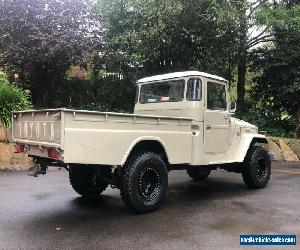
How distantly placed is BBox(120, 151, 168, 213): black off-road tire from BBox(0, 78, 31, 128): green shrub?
610cm

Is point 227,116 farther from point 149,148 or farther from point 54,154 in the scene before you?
point 54,154

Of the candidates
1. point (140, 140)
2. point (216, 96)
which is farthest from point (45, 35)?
point (140, 140)

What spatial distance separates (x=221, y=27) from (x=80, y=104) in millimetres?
6234

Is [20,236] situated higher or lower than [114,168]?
lower

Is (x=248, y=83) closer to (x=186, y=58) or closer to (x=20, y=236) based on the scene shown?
(x=186, y=58)

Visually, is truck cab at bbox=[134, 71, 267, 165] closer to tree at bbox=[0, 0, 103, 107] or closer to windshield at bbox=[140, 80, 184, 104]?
windshield at bbox=[140, 80, 184, 104]

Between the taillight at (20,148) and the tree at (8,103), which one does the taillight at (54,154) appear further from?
the tree at (8,103)

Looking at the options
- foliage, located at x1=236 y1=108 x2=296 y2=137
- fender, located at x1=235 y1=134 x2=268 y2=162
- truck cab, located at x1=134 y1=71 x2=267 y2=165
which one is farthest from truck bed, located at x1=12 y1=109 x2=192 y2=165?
foliage, located at x1=236 y1=108 x2=296 y2=137

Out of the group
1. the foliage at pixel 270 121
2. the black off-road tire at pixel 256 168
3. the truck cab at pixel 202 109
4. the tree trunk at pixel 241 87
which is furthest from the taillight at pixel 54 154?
the tree trunk at pixel 241 87

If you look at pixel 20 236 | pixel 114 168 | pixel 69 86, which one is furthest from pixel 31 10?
pixel 20 236

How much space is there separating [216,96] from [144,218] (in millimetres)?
2983

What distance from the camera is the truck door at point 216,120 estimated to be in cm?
773

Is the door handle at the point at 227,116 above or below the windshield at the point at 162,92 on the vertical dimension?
below

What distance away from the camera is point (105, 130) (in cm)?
595
